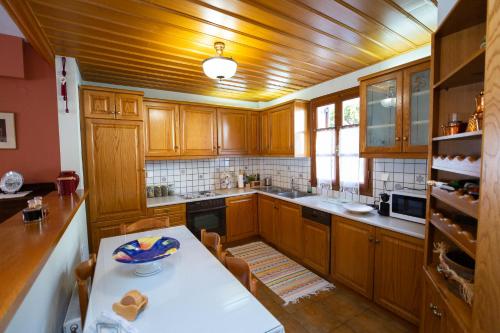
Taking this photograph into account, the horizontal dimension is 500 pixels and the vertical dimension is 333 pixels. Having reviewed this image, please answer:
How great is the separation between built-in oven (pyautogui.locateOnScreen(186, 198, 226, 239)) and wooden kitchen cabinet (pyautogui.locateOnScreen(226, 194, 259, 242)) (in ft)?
0.30

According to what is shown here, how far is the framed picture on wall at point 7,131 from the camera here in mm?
2090

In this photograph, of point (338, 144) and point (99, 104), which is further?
point (338, 144)

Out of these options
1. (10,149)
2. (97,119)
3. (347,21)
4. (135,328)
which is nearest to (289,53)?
(347,21)

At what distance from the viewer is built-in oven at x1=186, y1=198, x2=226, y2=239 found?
9.93 ft

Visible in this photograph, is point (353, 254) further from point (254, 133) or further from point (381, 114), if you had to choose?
point (254, 133)

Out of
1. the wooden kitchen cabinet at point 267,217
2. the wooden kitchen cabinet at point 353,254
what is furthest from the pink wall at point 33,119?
the wooden kitchen cabinet at point 353,254

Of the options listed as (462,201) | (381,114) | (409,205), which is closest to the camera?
(462,201)

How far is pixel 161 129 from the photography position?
2.97 m

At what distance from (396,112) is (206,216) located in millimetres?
2478

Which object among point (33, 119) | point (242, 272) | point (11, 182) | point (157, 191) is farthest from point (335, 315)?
point (33, 119)

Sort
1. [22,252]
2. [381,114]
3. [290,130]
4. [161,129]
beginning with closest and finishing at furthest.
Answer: [22,252] < [381,114] < [161,129] < [290,130]

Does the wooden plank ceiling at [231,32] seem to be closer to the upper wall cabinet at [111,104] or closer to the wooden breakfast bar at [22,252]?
the upper wall cabinet at [111,104]

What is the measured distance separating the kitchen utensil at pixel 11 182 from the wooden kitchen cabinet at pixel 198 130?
5.24 ft

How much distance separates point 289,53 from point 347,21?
0.60 m
